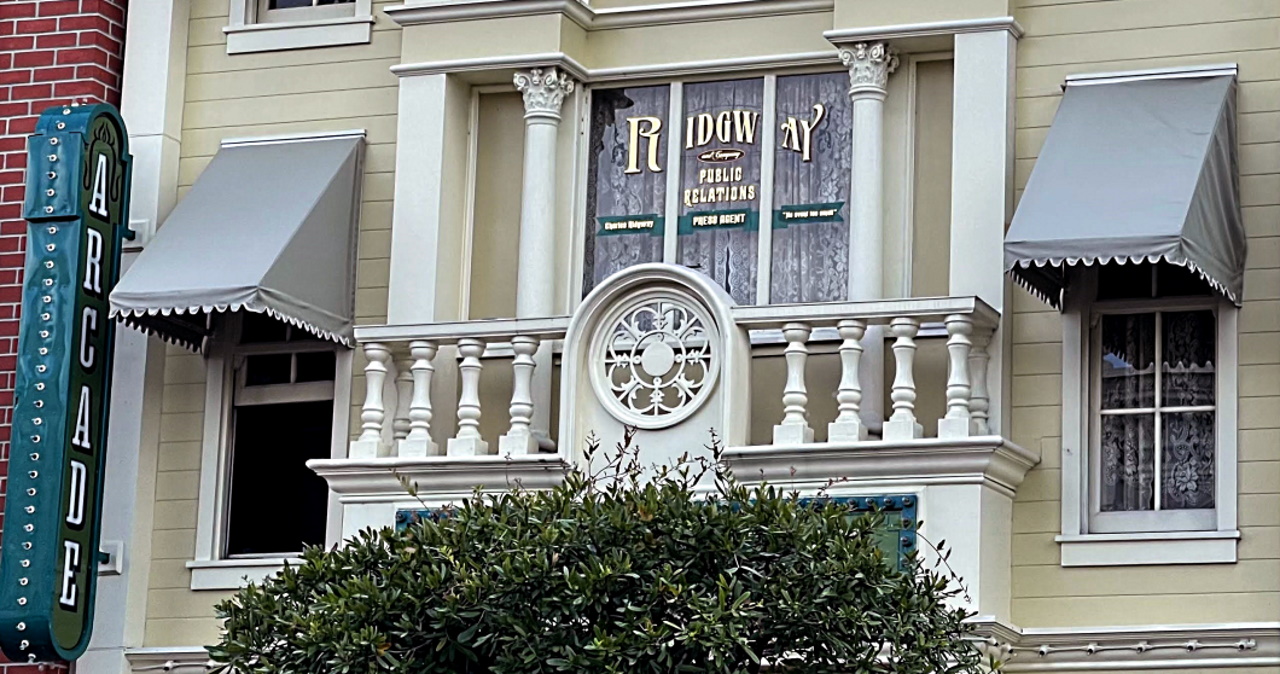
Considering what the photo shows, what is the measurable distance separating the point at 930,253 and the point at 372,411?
4.33 metres

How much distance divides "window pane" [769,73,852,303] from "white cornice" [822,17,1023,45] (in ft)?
1.85

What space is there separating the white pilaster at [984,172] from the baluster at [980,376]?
39 millimetres

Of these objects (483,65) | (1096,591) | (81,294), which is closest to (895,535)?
(1096,591)

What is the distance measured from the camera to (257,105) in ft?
75.8

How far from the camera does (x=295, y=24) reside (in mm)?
23172

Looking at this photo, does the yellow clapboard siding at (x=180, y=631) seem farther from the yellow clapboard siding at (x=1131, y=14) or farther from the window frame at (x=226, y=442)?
the yellow clapboard siding at (x=1131, y=14)

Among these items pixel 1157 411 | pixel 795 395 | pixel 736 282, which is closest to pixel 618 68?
pixel 736 282

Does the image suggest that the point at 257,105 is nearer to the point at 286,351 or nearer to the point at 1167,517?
the point at 286,351

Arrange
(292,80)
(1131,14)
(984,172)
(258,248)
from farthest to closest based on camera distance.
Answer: (292,80) → (258,248) → (1131,14) → (984,172)

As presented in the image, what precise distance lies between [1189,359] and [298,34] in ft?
25.5

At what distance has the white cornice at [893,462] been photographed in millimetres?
19531

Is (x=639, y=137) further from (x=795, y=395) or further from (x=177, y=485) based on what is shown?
(x=177, y=485)

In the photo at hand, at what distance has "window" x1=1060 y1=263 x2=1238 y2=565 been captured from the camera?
1986cm

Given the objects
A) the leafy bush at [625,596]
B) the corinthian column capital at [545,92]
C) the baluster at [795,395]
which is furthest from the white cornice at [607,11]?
the leafy bush at [625,596]
